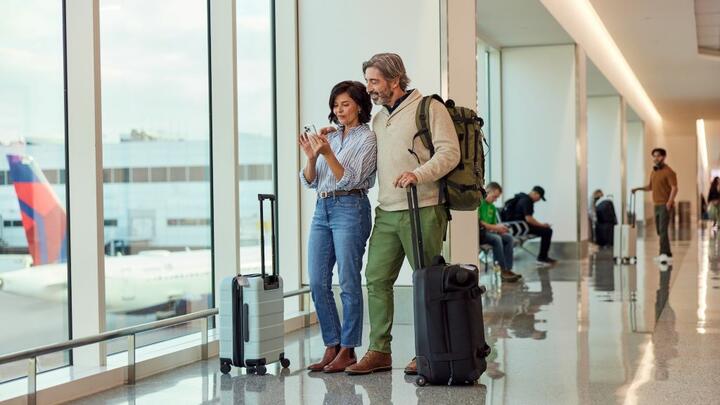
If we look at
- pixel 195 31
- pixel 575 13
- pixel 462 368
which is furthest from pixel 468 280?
pixel 575 13

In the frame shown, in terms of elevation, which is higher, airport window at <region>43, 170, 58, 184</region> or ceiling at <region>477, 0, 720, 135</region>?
ceiling at <region>477, 0, 720, 135</region>

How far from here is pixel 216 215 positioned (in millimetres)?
6859

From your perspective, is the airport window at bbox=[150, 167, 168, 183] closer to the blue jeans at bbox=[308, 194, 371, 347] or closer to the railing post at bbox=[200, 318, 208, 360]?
the railing post at bbox=[200, 318, 208, 360]

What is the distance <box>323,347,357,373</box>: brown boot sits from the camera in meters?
5.40

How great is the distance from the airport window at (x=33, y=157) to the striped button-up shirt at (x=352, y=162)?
1398 millimetres

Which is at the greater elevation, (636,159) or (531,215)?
(636,159)

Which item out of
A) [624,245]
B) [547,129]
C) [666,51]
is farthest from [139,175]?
[666,51]

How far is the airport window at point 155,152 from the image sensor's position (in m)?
5.86

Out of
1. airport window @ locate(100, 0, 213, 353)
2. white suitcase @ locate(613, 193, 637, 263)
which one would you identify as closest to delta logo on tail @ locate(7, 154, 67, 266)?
airport window @ locate(100, 0, 213, 353)

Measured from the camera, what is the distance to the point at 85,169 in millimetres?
5230

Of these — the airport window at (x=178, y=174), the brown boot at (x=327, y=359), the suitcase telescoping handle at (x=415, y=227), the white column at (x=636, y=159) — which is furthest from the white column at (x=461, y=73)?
the white column at (x=636, y=159)

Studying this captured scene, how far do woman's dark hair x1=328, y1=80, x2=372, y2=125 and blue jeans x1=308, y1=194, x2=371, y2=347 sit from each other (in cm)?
47

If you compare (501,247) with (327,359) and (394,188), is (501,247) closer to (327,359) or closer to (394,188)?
(327,359)

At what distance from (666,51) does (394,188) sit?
17842mm
